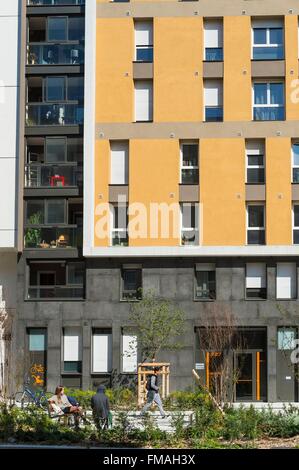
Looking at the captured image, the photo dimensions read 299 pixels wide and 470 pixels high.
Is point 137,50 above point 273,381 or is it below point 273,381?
above

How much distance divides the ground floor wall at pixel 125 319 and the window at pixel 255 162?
12.4 feet

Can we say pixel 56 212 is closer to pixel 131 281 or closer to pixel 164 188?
pixel 131 281

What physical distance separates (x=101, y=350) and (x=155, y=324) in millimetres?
3804

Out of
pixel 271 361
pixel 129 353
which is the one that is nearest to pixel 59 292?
pixel 129 353

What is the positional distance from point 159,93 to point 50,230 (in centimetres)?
806

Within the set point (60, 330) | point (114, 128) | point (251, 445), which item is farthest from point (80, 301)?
point (251, 445)

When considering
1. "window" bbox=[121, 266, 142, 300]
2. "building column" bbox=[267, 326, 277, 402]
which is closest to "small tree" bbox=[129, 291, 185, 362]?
"window" bbox=[121, 266, 142, 300]

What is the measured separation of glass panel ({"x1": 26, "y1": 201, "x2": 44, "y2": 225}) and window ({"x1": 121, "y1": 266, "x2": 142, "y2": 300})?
4488mm

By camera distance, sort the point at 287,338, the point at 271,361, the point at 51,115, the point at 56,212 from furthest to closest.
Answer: the point at 51,115 → the point at 56,212 → the point at 271,361 → the point at 287,338

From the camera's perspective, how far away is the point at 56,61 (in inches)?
1772

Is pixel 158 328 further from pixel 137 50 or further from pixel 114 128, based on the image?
pixel 137 50

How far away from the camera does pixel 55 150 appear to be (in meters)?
44.4

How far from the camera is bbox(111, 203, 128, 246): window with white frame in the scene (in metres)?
43.7

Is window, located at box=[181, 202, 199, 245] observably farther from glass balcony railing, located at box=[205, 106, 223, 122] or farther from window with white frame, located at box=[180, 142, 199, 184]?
glass balcony railing, located at box=[205, 106, 223, 122]
